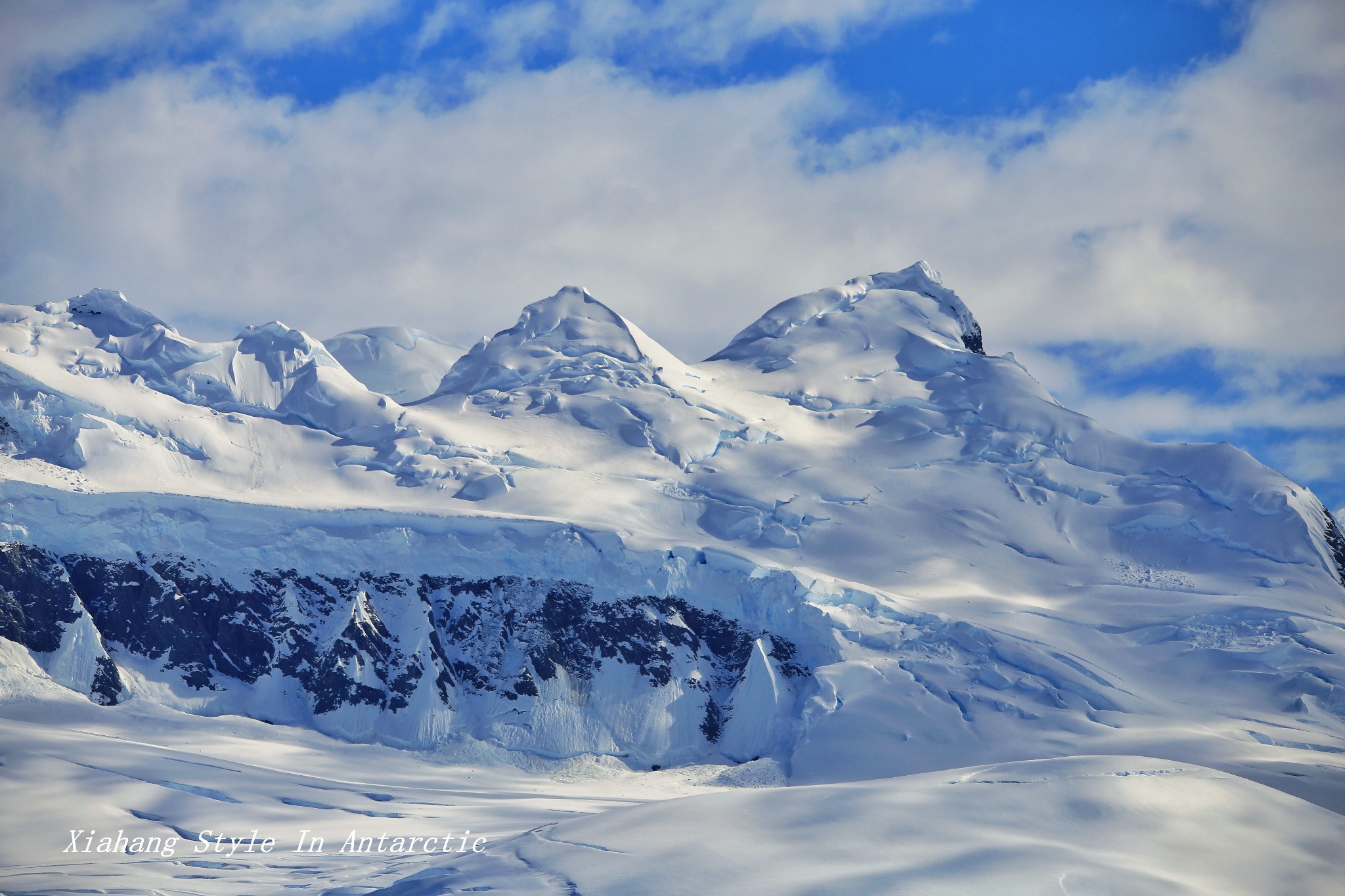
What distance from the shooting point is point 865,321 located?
137750mm

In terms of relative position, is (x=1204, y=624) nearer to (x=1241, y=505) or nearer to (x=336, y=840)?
(x=1241, y=505)

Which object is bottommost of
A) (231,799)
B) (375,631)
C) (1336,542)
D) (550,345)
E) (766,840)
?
(231,799)

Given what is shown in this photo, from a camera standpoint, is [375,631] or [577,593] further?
[577,593]

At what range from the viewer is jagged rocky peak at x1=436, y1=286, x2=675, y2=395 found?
401ft

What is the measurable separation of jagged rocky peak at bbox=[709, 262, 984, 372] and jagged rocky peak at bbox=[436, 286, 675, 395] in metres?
13.9

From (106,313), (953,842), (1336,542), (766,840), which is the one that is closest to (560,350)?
(106,313)

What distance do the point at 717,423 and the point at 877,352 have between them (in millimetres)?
27551

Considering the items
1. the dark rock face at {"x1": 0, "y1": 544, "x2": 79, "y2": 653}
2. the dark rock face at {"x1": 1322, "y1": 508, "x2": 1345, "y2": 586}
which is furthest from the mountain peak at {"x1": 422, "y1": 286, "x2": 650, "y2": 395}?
the dark rock face at {"x1": 1322, "y1": 508, "x2": 1345, "y2": 586}

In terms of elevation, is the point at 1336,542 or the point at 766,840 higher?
the point at 1336,542

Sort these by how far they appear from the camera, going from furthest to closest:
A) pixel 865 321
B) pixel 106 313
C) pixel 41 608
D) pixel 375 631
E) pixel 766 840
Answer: pixel 865 321
pixel 106 313
pixel 375 631
pixel 41 608
pixel 766 840

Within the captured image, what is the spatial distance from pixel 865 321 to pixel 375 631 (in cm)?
7483

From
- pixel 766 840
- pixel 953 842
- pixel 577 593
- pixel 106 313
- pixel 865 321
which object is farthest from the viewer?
pixel 865 321

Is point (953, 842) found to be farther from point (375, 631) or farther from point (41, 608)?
point (41, 608)

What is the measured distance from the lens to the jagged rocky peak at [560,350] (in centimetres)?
12219
